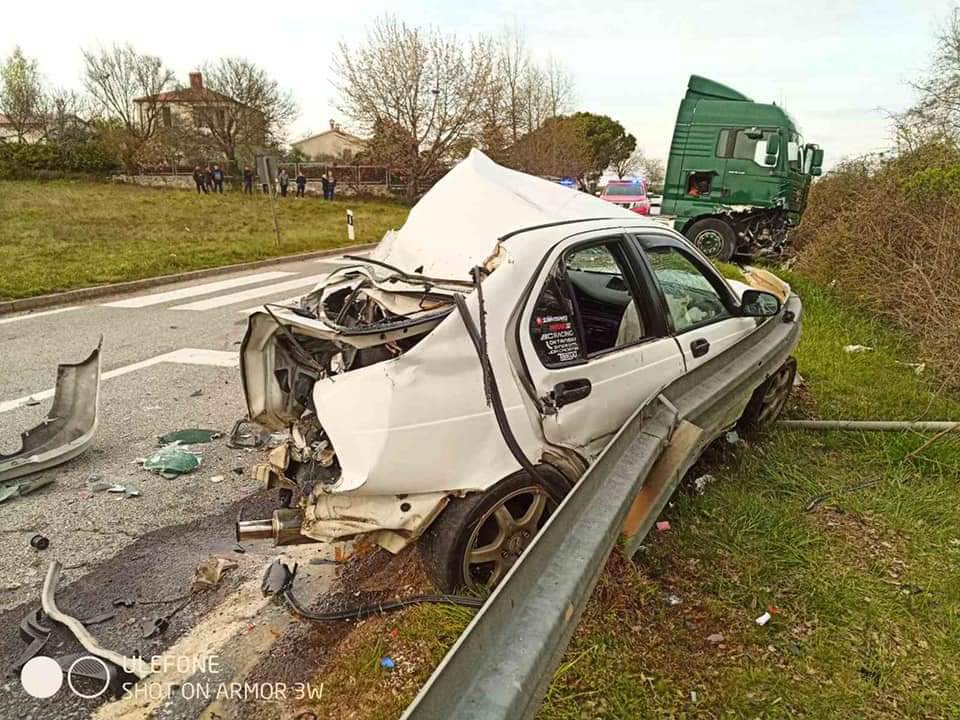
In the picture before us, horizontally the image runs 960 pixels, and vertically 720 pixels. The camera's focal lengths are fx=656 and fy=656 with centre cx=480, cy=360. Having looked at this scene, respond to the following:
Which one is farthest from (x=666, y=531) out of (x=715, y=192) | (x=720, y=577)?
(x=715, y=192)

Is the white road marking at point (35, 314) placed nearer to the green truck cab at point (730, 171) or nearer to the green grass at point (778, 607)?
the green grass at point (778, 607)

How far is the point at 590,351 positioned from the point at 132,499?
3007mm

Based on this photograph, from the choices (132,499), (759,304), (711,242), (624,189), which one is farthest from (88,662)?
(624,189)

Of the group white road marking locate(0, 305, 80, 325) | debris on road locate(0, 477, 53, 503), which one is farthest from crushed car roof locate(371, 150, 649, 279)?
white road marking locate(0, 305, 80, 325)

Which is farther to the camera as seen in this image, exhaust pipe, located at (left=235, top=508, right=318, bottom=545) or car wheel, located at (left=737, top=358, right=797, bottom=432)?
car wheel, located at (left=737, top=358, right=797, bottom=432)

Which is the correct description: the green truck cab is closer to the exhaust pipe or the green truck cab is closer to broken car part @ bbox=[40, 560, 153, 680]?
the exhaust pipe

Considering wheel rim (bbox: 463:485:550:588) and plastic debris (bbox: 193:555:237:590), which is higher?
wheel rim (bbox: 463:485:550:588)

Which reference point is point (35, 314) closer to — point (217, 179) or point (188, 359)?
point (188, 359)

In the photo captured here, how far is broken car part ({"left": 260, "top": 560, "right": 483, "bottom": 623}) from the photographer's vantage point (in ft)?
9.24

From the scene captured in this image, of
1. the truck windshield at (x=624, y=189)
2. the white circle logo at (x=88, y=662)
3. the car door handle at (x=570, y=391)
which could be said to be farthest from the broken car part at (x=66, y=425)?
the truck windshield at (x=624, y=189)

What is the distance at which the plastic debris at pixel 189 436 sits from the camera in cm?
495

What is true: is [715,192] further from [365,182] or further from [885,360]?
[365,182]

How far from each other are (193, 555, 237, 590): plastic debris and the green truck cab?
12.5m

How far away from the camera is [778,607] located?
292 cm
